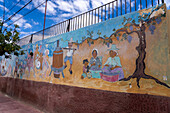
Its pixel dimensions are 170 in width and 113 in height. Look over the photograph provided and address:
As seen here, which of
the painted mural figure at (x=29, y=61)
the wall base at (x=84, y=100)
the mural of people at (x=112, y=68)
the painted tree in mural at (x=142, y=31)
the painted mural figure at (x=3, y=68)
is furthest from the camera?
the painted mural figure at (x=3, y=68)

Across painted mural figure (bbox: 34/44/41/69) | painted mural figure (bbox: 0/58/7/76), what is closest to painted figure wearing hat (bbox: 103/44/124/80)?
painted mural figure (bbox: 34/44/41/69)

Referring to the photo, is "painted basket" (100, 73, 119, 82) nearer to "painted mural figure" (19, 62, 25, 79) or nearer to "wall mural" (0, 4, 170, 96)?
"wall mural" (0, 4, 170, 96)

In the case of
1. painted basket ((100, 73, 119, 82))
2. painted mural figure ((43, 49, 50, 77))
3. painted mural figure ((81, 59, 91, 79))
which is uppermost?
painted mural figure ((43, 49, 50, 77))

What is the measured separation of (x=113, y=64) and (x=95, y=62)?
597 millimetres

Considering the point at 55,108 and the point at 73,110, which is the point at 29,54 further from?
the point at 73,110

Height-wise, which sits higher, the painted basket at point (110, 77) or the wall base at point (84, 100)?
the painted basket at point (110, 77)

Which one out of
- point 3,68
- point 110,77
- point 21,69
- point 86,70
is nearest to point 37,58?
point 21,69

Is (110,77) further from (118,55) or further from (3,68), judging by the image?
(3,68)

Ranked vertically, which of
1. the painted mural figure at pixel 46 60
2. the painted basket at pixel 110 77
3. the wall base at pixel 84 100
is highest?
the painted mural figure at pixel 46 60

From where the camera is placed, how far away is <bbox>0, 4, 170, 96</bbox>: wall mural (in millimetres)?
2682

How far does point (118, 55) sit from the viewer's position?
3.28m

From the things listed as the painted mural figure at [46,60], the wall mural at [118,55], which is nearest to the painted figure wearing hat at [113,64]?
the wall mural at [118,55]

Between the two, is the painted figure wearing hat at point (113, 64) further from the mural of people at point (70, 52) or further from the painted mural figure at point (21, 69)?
the painted mural figure at point (21, 69)

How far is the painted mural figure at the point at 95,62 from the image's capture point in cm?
368
